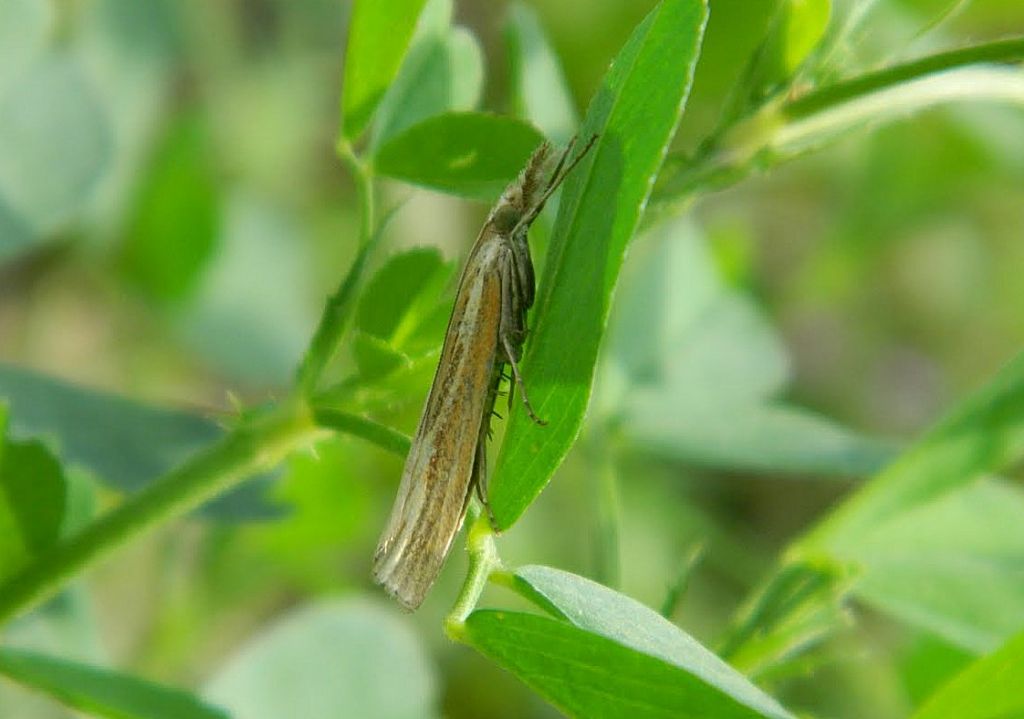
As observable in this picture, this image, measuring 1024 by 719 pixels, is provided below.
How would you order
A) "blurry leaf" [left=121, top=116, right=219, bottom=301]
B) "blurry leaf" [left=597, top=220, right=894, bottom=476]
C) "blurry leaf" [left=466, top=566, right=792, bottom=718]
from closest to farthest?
"blurry leaf" [left=466, top=566, right=792, bottom=718] → "blurry leaf" [left=597, top=220, right=894, bottom=476] → "blurry leaf" [left=121, top=116, right=219, bottom=301]

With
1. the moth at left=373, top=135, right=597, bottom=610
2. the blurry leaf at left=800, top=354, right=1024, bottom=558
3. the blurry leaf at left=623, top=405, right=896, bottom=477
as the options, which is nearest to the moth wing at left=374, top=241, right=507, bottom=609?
the moth at left=373, top=135, right=597, bottom=610

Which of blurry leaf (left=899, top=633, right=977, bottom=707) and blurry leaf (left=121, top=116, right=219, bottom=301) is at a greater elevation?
blurry leaf (left=899, top=633, right=977, bottom=707)

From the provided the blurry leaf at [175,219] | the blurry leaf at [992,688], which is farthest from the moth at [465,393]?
the blurry leaf at [175,219]

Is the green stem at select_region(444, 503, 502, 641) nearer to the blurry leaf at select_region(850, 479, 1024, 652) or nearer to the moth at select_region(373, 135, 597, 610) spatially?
the moth at select_region(373, 135, 597, 610)

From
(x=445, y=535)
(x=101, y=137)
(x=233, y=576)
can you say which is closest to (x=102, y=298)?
(x=233, y=576)

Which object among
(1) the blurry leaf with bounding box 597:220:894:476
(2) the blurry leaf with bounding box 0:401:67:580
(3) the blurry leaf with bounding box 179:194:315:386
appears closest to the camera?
(2) the blurry leaf with bounding box 0:401:67:580

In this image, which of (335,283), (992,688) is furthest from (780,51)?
(335,283)

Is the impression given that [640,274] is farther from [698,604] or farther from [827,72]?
[698,604]
